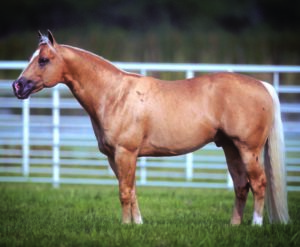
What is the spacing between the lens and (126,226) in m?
6.20

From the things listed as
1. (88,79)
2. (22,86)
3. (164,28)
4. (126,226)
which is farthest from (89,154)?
(164,28)

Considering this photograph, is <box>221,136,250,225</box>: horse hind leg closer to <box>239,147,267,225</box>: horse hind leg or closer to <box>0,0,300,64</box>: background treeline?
<box>239,147,267,225</box>: horse hind leg

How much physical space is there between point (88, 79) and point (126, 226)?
4.61 ft

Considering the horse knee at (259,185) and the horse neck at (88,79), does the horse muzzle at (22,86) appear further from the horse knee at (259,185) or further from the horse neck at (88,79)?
the horse knee at (259,185)

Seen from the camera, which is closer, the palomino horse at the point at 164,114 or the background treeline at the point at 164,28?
the palomino horse at the point at 164,114

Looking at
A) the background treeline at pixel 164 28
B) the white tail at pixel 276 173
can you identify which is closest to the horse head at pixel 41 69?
the white tail at pixel 276 173

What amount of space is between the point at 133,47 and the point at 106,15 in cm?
843

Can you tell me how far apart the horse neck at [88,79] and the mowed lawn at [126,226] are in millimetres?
1166

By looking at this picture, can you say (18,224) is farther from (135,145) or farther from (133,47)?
(133,47)

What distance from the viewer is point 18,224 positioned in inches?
262

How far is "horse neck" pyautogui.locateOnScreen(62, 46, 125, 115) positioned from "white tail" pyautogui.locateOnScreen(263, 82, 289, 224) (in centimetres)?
146

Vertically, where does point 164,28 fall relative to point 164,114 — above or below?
above

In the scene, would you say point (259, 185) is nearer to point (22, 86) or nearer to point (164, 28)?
point (22, 86)

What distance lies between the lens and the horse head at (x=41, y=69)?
20.9 ft
